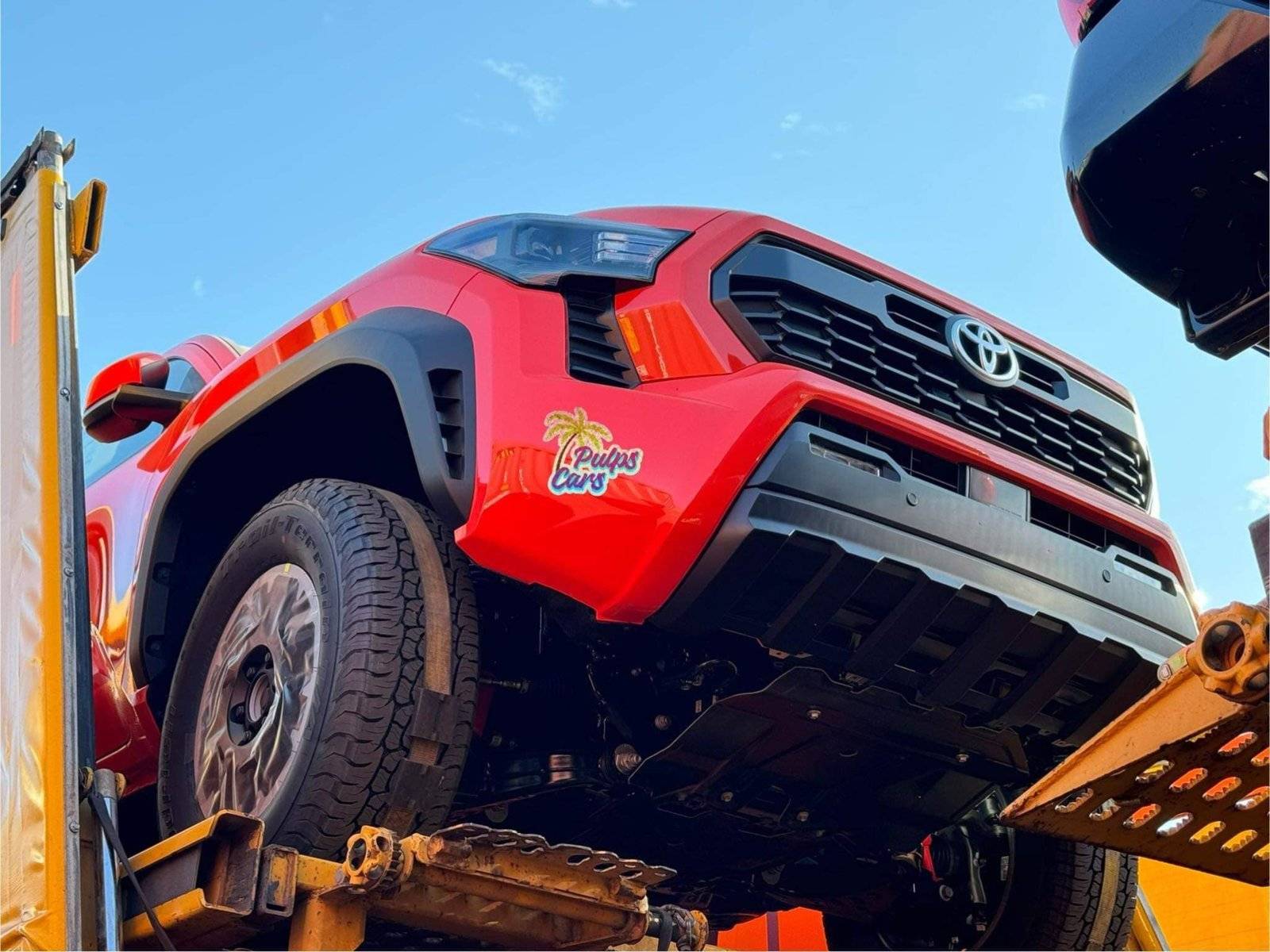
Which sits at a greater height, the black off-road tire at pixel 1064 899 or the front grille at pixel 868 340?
the front grille at pixel 868 340

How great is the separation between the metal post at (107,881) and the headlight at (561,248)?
1.20 metres

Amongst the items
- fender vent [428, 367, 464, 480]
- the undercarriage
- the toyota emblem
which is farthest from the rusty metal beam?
the toyota emblem

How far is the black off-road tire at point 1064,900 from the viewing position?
388cm

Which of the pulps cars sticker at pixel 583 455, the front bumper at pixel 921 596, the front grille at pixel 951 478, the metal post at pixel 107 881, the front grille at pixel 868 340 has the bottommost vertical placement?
the metal post at pixel 107 881

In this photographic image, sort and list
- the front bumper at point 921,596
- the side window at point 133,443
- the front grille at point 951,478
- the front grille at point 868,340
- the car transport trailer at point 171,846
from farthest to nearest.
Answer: the side window at point 133,443
the front grille at point 868,340
the front grille at point 951,478
the front bumper at point 921,596
the car transport trailer at point 171,846

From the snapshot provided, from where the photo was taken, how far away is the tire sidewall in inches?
119

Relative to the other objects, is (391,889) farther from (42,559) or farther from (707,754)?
(42,559)

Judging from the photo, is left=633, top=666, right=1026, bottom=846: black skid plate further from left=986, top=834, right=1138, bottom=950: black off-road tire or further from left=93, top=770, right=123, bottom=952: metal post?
left=93, top=770, right=123, bottom=952: metal post

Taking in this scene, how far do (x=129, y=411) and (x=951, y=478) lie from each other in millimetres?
2361

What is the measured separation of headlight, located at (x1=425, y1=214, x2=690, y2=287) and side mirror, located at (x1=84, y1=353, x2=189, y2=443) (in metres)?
1.39

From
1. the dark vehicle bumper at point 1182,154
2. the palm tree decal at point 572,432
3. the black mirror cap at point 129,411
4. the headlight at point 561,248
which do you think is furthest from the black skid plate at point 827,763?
the black mirror cap at point 129,411

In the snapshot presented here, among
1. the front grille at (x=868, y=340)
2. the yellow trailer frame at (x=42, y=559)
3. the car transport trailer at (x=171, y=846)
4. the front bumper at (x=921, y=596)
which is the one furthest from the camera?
the front grille at (x=868, y=340)

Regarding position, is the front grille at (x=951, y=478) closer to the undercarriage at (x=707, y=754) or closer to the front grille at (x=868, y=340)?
the front grille at (x=868, y=340)

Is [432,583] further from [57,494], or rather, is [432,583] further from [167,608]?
[167,608]
